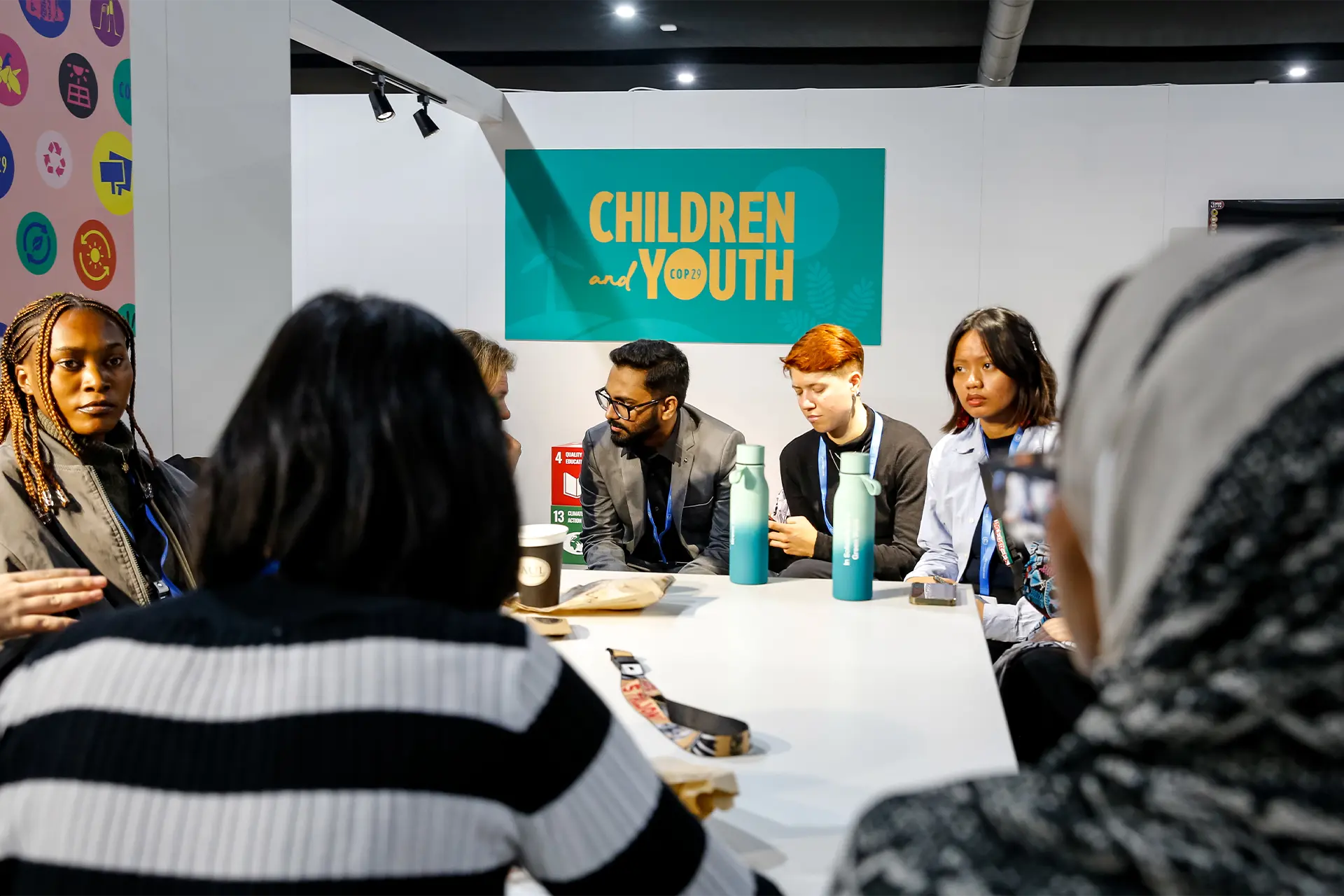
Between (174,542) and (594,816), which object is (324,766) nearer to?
(594,816)

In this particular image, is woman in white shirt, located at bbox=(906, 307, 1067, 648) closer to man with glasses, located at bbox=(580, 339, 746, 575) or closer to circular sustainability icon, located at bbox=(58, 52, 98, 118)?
man with glasses, located at bbox=(580, 339, 746, 575)

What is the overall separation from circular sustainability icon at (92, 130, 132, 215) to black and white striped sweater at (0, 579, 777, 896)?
9.00ft

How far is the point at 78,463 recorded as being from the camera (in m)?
2.15

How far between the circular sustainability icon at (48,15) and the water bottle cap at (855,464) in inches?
95.8

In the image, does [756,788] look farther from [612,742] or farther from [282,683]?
[282,683]

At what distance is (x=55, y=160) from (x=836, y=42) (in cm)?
508

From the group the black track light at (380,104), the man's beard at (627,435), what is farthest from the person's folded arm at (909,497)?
the black track light at (380,104)

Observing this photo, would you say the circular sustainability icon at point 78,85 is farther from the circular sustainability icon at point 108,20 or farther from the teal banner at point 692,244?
the teal banner at point 692,244

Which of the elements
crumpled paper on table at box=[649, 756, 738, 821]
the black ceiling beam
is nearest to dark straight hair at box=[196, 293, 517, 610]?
crumpled paper on table at box=[649, 756, 738, 821]

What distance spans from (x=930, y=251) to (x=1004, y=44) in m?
1.53

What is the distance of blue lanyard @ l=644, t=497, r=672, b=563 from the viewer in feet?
11.9

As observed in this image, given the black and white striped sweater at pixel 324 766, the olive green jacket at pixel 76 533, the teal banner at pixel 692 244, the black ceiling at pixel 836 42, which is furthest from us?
the black ceiling at pixel 836 42

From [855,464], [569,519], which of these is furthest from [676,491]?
[569,519]

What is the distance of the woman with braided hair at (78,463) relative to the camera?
81.0 inches
